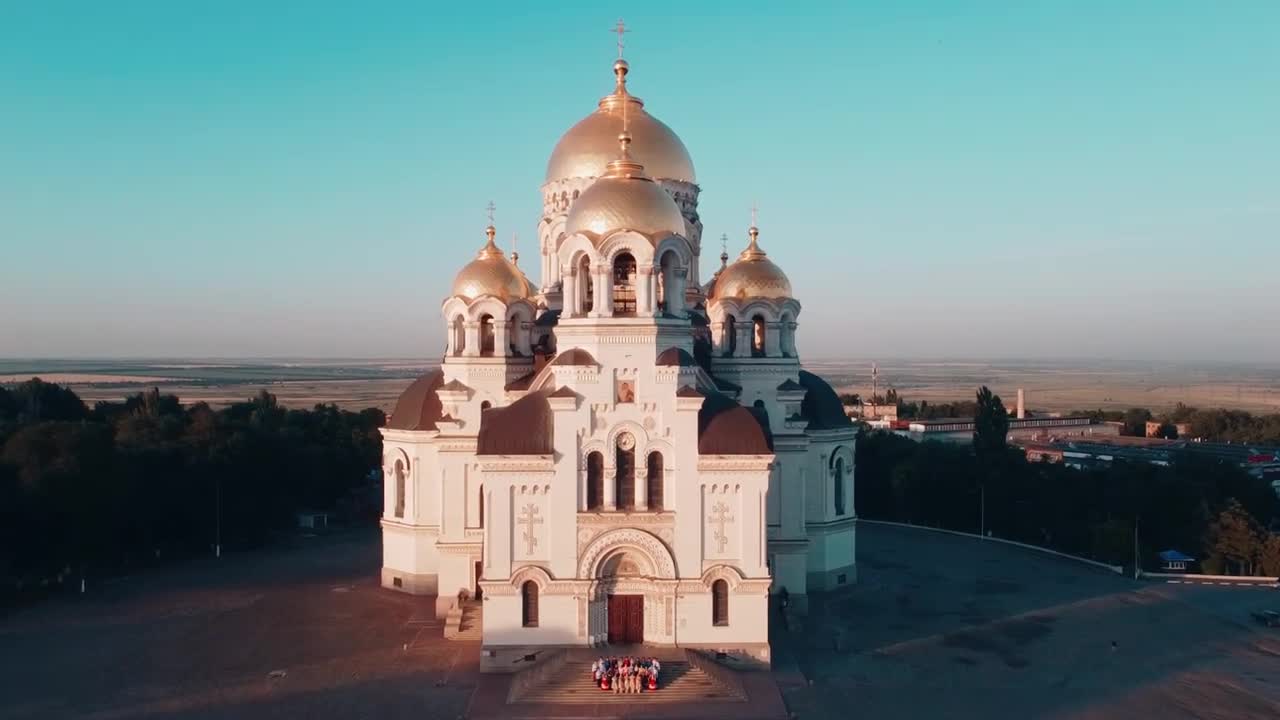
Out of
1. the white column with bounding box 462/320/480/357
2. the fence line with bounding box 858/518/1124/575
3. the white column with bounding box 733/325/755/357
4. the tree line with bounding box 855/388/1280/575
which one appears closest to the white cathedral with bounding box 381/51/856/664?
the white column with bounding box 462/320/480/357

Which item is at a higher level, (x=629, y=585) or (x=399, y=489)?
(x=399, y=489)

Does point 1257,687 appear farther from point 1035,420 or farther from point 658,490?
point 1035,420

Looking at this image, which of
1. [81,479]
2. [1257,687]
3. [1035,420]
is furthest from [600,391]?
[1035,420]

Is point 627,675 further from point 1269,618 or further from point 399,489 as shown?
point 1269,618

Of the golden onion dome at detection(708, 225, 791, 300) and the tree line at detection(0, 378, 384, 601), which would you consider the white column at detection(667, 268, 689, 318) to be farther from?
the tree line at detection(0, 378, 384, 601)

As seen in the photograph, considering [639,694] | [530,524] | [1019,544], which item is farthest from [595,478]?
[1019,544]

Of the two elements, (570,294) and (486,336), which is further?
(486,336)
